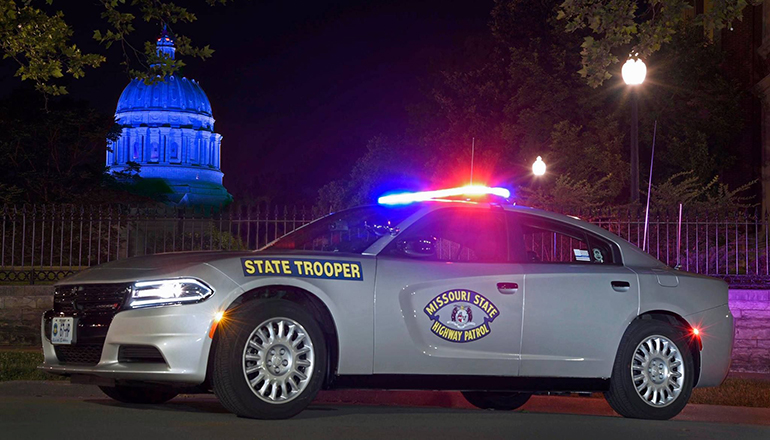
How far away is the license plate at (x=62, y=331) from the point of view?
6746 mm

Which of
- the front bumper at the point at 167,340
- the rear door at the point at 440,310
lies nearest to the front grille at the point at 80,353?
the front bumper at the point at 167,340

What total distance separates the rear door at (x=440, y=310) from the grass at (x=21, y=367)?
3.99 m

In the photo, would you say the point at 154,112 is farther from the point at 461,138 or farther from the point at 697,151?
the point at 697,151

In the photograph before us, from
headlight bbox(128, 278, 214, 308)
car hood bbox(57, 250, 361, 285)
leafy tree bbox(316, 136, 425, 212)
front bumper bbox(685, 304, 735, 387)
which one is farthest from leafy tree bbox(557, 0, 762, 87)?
leafy tree bbox(316, 136, 425, 212)

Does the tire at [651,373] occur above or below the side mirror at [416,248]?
below

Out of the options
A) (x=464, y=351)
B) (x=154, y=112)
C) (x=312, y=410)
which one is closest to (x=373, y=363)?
(x=464, y=351)

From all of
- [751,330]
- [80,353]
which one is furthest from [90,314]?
[751,330]

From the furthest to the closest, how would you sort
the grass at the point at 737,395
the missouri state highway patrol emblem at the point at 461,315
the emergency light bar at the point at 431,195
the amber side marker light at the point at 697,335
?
the grass at the point at 737,395 → the amber side marker light at the point at 697,335 → the emergency light bar at the point at 431,195 → the missouri state highway patrol emblem at the point at 461,315

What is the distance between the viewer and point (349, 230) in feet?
24.9

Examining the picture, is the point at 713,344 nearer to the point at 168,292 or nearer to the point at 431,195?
the point at 431,195

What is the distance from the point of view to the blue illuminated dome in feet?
367

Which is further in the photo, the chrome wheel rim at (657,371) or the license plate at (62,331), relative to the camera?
the chrome wheel rim at (657,371)

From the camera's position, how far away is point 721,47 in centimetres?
3659

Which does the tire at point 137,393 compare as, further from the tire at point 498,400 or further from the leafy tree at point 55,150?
the leafy tree at point 55,150
